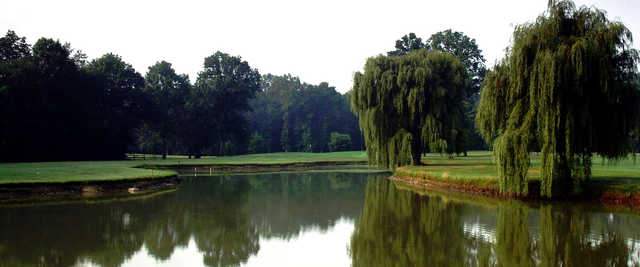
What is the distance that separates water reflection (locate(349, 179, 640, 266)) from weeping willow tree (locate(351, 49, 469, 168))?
12987 mm

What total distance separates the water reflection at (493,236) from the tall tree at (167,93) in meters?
51.9

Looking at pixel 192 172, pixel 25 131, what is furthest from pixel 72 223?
pixel 25 131

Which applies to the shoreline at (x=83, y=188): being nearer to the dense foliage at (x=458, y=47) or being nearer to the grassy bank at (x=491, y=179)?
the grassy bank at (x=491, y=179)

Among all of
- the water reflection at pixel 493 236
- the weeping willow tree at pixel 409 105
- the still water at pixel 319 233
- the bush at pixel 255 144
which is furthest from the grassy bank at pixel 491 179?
the bush at pixel 255 144

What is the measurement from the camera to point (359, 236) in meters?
14.6

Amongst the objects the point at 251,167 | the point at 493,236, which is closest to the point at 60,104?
the point at 251,167

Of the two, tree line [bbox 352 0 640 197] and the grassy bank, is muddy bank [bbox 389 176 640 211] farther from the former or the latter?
tree line [bbox 352 0 640 197]

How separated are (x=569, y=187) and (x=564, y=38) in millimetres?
6372

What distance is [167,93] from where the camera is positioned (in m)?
68.0

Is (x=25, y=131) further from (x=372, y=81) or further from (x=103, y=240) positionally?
(x=103, y=240)

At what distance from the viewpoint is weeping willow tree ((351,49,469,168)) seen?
3331cm

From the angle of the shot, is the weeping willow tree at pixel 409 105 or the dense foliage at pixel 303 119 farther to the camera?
the dense foliage at pixel 303 119

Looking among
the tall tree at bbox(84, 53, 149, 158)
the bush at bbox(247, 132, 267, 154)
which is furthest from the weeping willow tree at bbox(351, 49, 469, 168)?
the bush at bbox(247, 132, 267, 154)

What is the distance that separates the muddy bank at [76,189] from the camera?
77.2 feet
